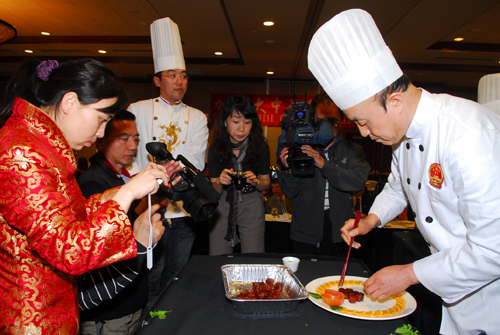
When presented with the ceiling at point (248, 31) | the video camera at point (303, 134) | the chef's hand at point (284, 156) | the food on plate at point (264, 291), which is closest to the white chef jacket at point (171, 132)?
the chef's hand at point (284, 156)

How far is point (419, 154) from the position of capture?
1254mm

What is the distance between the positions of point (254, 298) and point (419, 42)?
5.44m

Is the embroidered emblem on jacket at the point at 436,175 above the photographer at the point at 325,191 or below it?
above

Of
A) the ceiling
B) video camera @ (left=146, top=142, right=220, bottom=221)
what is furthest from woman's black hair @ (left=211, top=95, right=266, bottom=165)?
the ceiling

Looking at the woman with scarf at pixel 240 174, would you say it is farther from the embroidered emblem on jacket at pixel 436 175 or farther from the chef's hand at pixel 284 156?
the embroidered emblem on jacket at pixel 436 175

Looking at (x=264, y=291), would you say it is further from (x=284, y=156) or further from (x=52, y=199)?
(x=284, y=156)

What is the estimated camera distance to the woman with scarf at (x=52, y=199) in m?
0.83

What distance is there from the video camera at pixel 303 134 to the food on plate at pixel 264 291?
998mm

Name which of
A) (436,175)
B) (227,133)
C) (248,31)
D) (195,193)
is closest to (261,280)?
(195,193)

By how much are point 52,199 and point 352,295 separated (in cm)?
105

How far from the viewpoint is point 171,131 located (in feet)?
8.29

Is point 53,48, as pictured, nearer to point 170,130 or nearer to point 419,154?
point 170,130

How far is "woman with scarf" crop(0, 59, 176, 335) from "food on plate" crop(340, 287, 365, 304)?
2.61 ft

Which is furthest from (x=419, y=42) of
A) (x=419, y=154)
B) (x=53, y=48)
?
(x=53, y=48)
